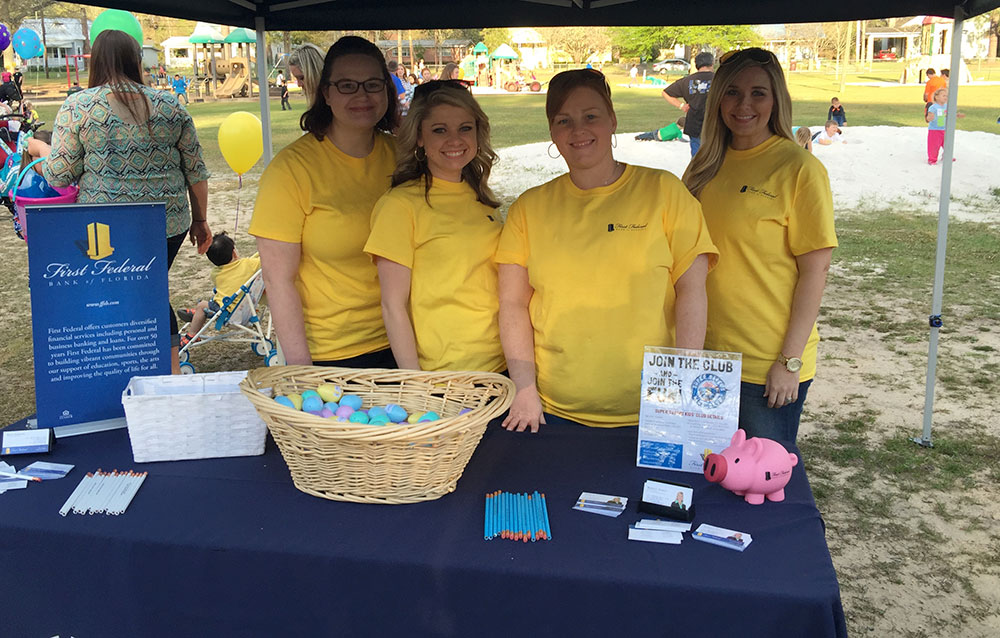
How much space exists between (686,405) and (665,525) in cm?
29

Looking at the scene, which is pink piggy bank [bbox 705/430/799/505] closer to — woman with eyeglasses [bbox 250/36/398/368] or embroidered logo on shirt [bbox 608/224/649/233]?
embroidered logo on shirt [bbox 608/224/649/233]

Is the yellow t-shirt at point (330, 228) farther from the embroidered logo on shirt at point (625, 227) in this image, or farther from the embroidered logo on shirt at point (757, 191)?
the embroidered logo on shirt at point (757, 191)

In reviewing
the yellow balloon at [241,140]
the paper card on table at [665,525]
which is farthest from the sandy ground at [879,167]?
the paper card on table at [665,525]

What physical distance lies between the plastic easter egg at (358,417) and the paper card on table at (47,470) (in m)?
0.65

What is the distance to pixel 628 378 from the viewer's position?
1932 mm

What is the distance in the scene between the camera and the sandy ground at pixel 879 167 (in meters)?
10.6

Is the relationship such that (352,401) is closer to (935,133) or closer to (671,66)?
(935,133)

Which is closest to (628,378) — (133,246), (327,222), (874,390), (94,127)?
(327,222)

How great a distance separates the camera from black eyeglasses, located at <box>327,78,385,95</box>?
210cm

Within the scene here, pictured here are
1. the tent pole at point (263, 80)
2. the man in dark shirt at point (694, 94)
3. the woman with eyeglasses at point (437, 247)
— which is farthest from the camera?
the man in dark shirt at point (694, 94)

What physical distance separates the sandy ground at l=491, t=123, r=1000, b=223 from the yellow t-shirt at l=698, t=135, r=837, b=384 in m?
8.37

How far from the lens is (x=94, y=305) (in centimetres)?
195

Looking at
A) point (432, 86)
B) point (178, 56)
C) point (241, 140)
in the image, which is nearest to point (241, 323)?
point (241, 140)

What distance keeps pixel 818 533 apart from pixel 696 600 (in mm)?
304
